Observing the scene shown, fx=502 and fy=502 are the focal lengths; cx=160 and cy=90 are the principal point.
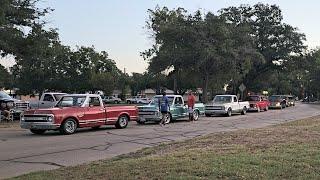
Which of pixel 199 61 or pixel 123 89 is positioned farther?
pixel 123 89

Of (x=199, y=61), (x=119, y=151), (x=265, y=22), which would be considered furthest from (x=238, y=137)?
(x=265, y=22)

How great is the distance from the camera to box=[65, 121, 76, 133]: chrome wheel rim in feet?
66.3

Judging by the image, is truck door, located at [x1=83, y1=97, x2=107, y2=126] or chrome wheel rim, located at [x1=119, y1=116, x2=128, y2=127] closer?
truck door, located at [x1=83, y1=97, x2=107, y2=126]

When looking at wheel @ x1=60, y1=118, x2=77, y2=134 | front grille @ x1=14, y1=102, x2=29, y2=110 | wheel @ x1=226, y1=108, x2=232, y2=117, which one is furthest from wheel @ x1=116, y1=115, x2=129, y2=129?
wheel @ x1=226, y1=108, x2=232, y2=117

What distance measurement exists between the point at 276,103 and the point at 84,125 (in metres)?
39.0

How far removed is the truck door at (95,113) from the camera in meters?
21.1

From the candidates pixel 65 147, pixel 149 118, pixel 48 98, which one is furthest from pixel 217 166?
pixel 48 98

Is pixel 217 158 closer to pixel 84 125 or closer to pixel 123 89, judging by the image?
pixel 84 125

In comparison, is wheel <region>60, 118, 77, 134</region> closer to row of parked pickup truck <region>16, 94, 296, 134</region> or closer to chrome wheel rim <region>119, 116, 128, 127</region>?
row of parked pickup truck <region>16, 94, 296, 134</region>

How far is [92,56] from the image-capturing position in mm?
80750

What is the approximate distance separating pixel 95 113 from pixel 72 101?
111 centimetres

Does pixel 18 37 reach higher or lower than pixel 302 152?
higher

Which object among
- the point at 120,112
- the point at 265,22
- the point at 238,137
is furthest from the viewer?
the point at 265,22

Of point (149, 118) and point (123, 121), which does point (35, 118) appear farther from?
point (149, 118)
